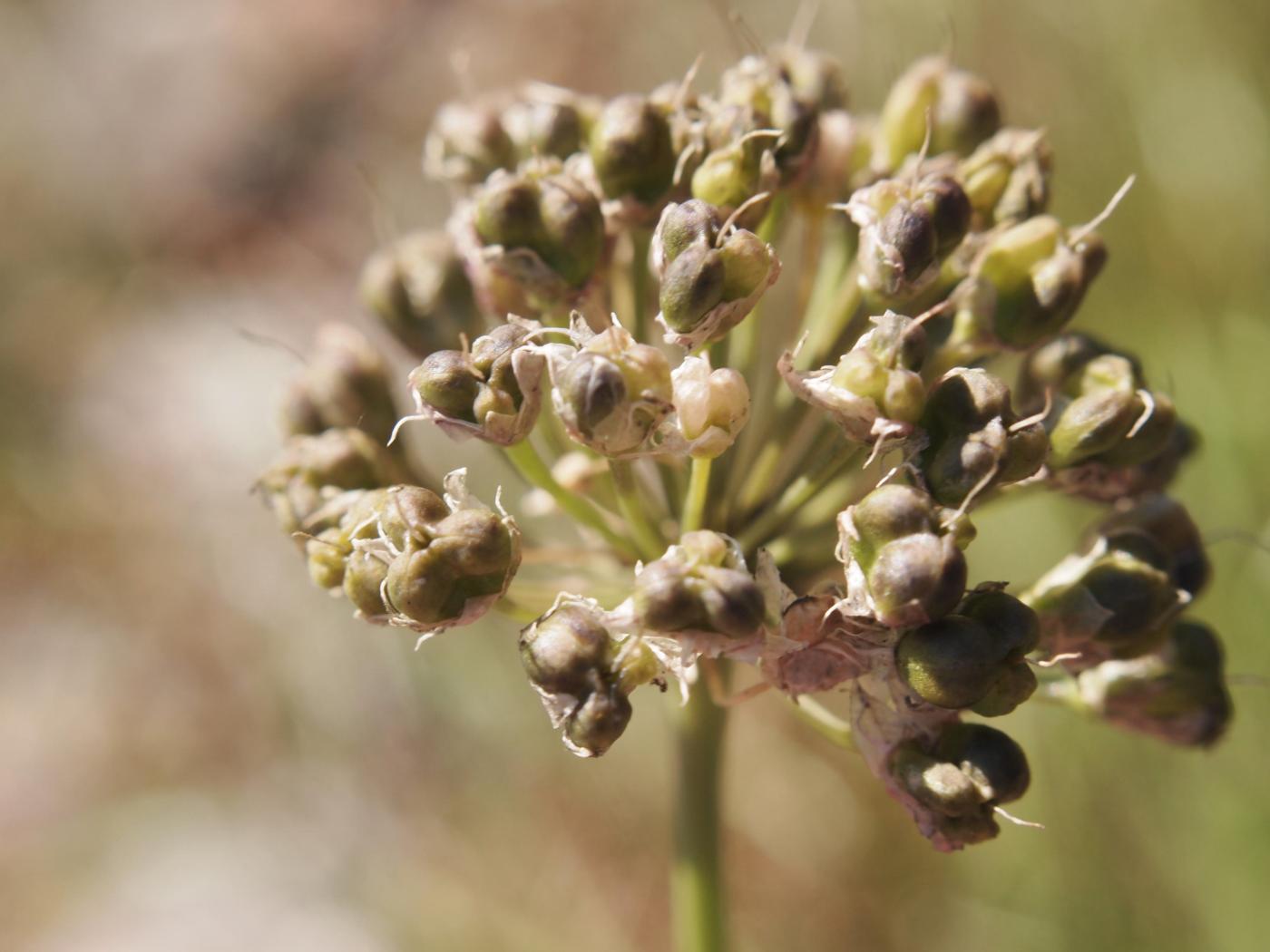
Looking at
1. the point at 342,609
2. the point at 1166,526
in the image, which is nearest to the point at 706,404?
the point at 1166,526

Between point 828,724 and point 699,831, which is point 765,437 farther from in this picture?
point 699,831

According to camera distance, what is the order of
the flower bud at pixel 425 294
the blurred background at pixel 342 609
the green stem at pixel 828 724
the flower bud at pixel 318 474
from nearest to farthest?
the green stem at pixel 828 724, the flower bud at pixel 318 474, the flower bud at pixel 425 294, the blurred background at pixel 342 609

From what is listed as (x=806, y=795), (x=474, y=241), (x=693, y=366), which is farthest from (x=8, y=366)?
(x=693, y=366)

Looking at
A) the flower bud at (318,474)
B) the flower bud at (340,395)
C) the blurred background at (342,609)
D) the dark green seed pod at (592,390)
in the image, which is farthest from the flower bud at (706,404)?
the blurred background at (342,609)

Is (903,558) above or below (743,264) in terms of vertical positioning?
below

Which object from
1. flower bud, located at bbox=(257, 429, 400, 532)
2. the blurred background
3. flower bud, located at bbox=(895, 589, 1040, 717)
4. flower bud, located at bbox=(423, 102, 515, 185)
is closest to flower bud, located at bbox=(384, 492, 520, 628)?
flower bud, located at bbox=(257, 429, 400, 532)

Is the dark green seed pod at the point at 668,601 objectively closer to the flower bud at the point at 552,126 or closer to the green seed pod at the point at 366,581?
the green seed pod at the point at 366,581
